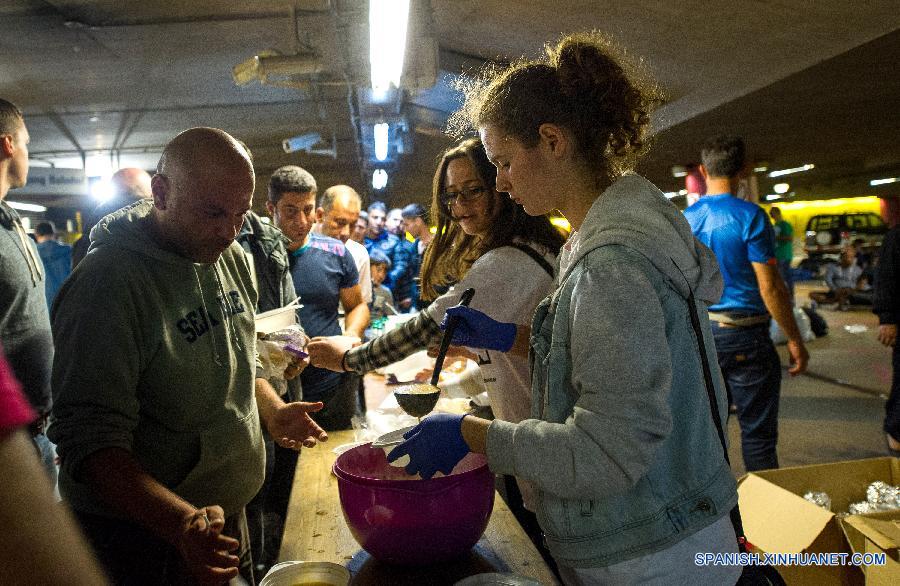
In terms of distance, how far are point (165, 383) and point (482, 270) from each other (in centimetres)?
102

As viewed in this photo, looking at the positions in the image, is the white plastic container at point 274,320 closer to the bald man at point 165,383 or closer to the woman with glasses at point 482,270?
the woman with glasses at point 482,270

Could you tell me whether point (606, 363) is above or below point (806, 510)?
above

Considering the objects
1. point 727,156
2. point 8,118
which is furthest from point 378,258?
point 8,118

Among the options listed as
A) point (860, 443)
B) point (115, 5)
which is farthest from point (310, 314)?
point (860, 443)

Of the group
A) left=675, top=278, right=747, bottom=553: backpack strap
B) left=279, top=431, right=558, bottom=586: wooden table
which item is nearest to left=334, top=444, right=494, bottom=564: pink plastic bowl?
left=279, top=431, right=558, bottom=586: wooden table

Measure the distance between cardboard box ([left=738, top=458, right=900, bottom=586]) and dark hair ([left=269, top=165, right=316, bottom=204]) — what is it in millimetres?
2879

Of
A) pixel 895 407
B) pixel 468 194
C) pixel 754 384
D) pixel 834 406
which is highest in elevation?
pixel 468 194

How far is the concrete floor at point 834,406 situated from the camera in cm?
511

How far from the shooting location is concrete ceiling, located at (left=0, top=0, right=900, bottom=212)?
5.20 meters

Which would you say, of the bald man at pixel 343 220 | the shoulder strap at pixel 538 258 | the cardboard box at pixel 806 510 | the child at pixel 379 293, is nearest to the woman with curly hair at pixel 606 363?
the shoulder strap at pixel 538 258

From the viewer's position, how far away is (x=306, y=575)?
1.34m

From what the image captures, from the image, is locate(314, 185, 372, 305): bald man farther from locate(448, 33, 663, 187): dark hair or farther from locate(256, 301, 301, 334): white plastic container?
locate(448, 33, 663, 187): dark hair

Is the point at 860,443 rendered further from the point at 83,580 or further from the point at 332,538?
the point at 83,580

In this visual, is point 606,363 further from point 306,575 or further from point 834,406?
point 834,406
